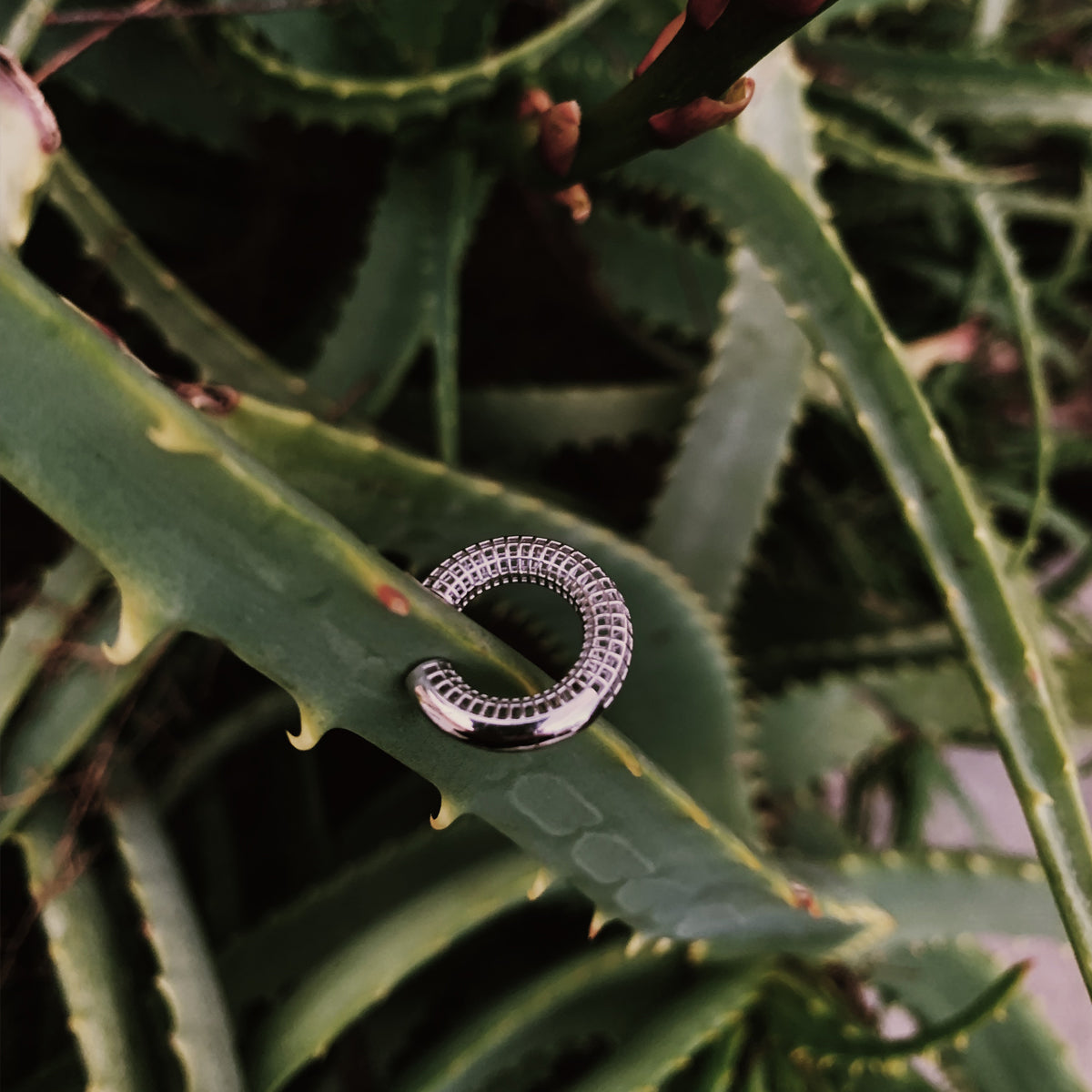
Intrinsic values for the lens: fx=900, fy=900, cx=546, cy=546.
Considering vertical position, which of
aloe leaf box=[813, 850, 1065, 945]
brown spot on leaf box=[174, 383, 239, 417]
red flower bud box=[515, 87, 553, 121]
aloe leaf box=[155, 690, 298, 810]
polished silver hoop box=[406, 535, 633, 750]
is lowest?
aloe leaf box=[813, 850, 1065, 945]

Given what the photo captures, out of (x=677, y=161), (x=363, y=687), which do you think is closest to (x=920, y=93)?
(x=677, y=161)

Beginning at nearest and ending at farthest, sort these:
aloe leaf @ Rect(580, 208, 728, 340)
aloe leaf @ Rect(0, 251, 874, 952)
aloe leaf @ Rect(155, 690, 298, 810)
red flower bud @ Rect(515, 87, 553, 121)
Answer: aloe leaf @ Rect(0, 251, 874, 952)
red flower bud @ Rect(515, 87, 553, 121)
aloe leaf @ Rect(155, 690, 298, 810)
aloe leaf @ Rect(580, 208, 728, 340)

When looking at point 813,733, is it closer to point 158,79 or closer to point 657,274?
point 657,274

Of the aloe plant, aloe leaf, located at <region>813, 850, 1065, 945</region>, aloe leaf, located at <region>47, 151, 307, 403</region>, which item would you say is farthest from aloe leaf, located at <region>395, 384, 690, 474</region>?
aloe leaf, located at <region>813, 850, 1065, 945</region>

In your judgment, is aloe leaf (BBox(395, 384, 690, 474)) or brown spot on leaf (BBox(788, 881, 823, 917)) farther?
aloe leaf (BBox(395, 384, 690, 474))

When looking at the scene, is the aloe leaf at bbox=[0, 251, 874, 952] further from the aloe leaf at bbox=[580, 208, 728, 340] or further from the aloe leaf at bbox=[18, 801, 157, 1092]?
the aloe leaf at bbox=[580, 208, 728, 340]
